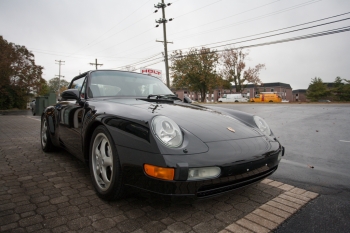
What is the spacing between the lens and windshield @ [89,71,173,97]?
2933 mm

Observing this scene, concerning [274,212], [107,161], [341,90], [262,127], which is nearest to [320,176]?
[262,127]

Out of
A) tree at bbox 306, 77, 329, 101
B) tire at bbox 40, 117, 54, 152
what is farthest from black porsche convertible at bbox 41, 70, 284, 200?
tree at bbox 306, 77, 329, 101

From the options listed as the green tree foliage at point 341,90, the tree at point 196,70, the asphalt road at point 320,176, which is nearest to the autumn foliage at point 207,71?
the tree at point 196,70

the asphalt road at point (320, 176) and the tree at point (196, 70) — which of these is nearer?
the asphalt road at point (320, 176)

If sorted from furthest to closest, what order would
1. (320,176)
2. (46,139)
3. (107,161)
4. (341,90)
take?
(341,90), (46,139), (320,176), (107,161)

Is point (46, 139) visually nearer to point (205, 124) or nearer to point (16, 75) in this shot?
point (205, 124)

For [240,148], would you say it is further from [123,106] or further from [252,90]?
[252,90]

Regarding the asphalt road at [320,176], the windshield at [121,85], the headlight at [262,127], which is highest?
the windshield at [121,85]

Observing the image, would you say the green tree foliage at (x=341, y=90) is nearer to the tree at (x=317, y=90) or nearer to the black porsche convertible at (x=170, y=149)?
the tree at (x=317, y=90)

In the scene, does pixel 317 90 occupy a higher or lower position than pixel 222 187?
higher

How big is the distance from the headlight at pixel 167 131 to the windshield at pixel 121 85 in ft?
4.16

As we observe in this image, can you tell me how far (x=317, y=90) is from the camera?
2360 inches

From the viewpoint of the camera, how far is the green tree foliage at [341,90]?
2029 inches

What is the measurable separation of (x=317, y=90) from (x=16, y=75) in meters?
64.9
